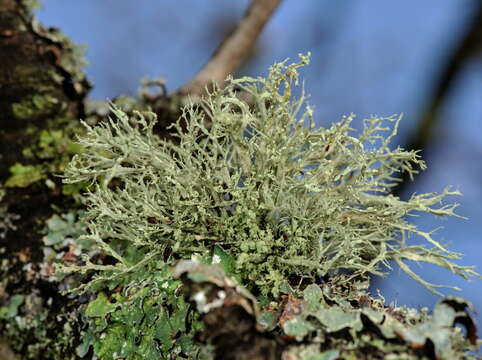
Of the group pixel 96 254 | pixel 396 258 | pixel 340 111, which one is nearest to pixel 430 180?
pixel 340 111

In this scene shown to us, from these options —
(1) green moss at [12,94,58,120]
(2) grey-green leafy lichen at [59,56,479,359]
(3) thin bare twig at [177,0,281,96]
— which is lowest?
(2) grey-green leafy lichen at [59,56,479,359]

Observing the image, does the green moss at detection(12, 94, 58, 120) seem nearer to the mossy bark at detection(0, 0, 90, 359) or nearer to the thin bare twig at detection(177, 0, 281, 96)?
the mossy bark at detection(0, 0, 90, 359)

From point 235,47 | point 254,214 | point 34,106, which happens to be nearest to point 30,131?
point 34,106

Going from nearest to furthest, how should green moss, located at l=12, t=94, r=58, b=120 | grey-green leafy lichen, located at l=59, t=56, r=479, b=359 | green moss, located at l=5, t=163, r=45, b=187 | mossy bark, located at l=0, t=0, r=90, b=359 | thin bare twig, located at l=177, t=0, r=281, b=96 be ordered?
grey-green leafy lichen, located at l=59, t=56, r=479, b=359, mossy bark, located at l=0, t=0, r=90, b=359, green moss, located at l=5, t=163, r=45, b=187, green moss, located at l=12, t=94, r=58, b=120, thin bare twig, located at l=177, t=0, r=281, b=96

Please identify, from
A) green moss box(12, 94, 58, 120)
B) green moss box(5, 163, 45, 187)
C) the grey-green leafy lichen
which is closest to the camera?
the grey-green leafy lichen

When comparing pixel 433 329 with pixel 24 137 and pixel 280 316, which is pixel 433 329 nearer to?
pixel 280 316

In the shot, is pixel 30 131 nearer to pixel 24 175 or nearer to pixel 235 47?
pixel 24 175

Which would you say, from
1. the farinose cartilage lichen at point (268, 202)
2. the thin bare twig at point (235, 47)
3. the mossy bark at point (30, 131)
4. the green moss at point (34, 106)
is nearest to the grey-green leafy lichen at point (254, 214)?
the farinose cartilage lichen at point (268, 202)

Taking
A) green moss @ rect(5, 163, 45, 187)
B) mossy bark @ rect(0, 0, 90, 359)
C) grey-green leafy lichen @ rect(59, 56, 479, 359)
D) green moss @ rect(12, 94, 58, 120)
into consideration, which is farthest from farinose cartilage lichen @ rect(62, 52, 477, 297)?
green moss @ rect(12, 94, 58, 120)

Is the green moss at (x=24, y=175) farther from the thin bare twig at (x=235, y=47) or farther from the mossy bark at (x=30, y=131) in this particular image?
the thin bare twig at (x=235, y=47)
